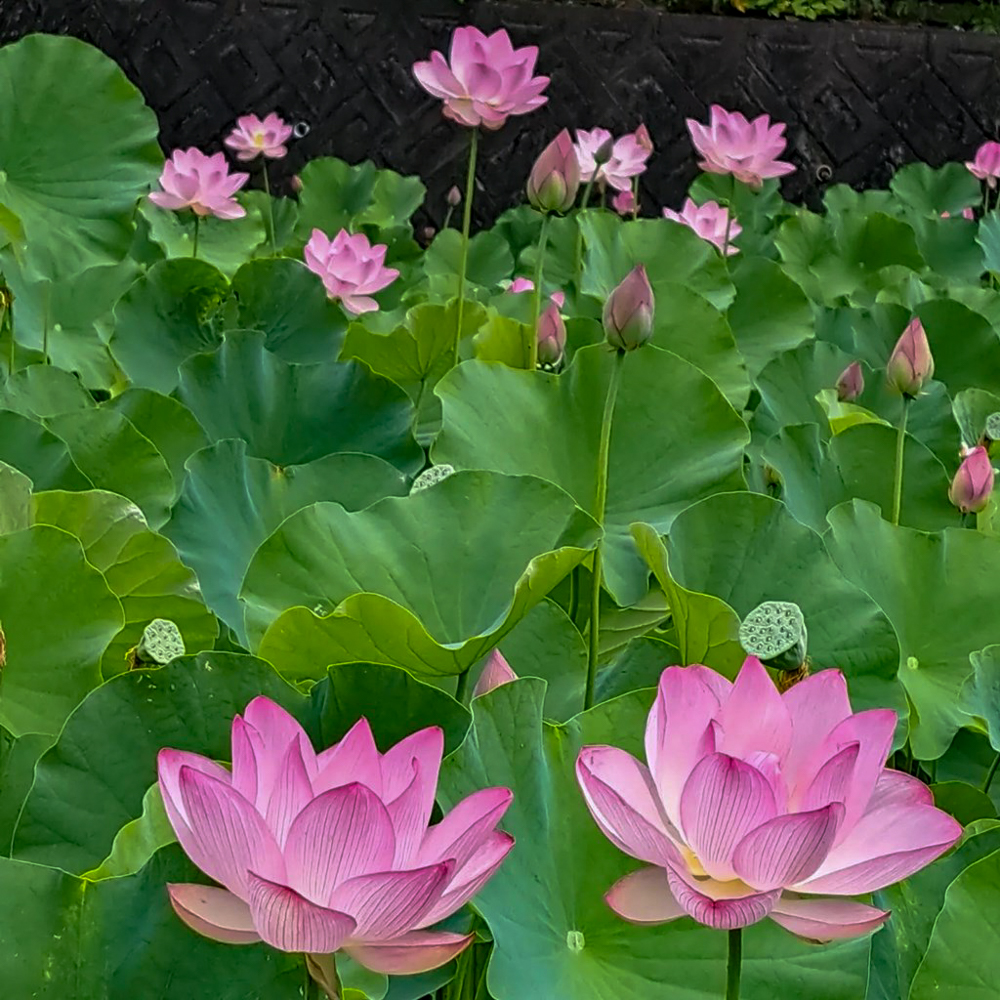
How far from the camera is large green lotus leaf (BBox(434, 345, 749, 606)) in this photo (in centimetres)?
90

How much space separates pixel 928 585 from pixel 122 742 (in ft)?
1.88

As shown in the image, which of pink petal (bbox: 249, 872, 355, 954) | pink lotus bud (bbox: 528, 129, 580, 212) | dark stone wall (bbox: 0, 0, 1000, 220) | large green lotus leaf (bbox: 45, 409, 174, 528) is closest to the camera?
pink petal (bbox: 249, 872, 355, 954)

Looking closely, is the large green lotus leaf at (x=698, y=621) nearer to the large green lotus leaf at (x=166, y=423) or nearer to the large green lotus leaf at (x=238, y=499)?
the large green lotus leaf at (x=238, y=499)

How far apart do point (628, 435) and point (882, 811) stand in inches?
21.2

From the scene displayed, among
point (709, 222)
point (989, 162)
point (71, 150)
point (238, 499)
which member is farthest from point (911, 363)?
point (989, 162)

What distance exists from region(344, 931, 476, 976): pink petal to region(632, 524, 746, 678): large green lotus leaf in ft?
0.92

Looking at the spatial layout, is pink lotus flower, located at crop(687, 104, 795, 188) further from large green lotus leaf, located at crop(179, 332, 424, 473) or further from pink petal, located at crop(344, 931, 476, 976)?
pink petal, located at crop(344, 931, 476, 976)

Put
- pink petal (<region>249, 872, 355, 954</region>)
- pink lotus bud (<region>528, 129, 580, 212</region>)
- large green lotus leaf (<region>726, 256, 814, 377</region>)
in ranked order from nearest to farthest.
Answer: pink petal (<region>249, 872, 355, 954</region>), pink lotus bud (<region>528, 129, 580, 212</region>), large green lotus leaf (<region>726, 256, 814, 377</region>)

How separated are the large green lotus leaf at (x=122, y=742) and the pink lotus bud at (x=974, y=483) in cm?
62

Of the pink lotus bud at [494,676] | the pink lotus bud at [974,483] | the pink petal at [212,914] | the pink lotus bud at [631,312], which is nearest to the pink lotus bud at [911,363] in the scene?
the pink lotus bud at [974,483]

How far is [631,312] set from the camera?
777 millimetres

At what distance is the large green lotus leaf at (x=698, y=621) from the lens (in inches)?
25.5

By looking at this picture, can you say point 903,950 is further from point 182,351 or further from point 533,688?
point 182,351

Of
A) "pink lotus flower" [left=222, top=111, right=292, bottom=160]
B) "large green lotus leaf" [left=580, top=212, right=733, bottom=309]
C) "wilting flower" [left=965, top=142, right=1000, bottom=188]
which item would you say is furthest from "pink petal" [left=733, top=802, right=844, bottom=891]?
"wilting flower" [left=965, top=142, right=1000, bottom=188]
